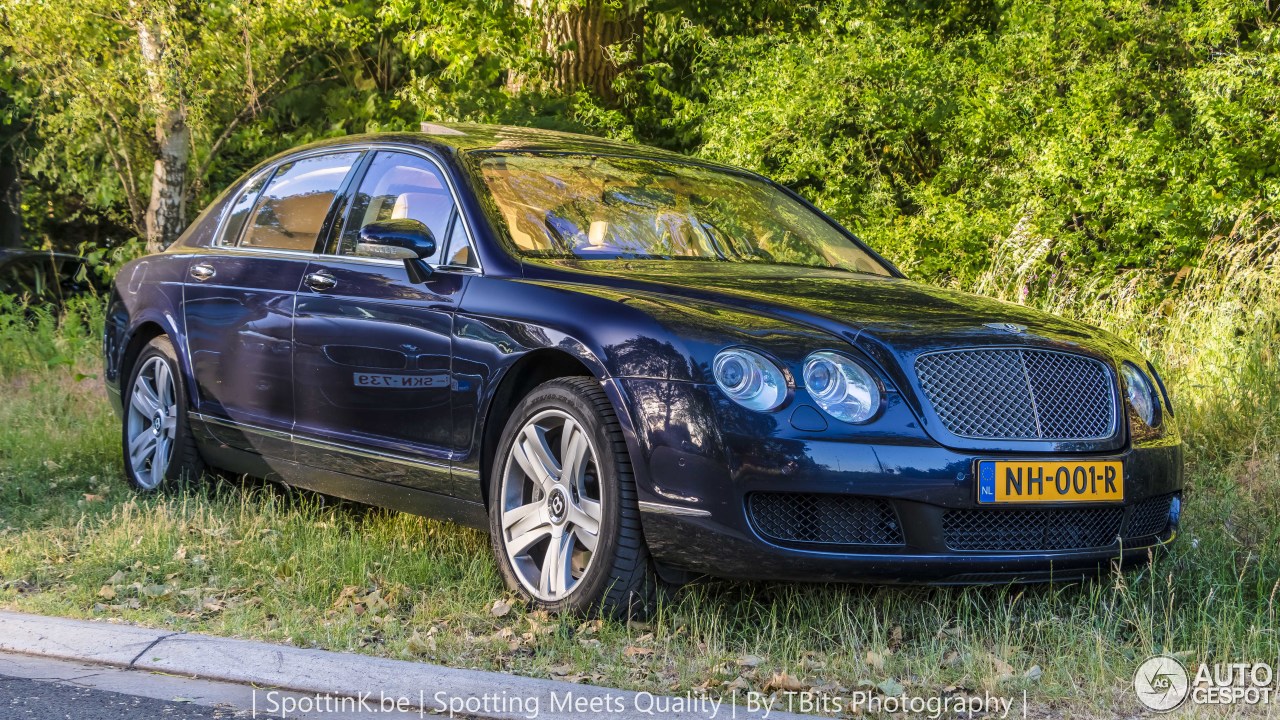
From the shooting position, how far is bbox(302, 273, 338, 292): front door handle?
5.59m

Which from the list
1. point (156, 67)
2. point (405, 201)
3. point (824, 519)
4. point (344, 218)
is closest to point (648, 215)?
point (405, 201)

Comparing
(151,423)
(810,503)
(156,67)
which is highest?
(156,67)

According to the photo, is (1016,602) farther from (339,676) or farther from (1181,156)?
(1181,156)

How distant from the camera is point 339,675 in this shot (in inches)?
160

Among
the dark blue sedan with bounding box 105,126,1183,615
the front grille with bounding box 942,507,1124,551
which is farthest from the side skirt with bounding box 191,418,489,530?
the front grille with bounding box 942,507,1124,551

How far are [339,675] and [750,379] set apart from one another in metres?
1.46

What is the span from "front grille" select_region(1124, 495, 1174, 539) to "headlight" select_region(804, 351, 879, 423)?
106cm

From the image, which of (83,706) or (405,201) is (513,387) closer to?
(405,201)

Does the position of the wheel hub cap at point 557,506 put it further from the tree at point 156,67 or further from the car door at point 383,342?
the tree at point 156,67

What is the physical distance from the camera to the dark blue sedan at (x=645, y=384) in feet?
13.6

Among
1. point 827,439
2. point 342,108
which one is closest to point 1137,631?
point 827,439

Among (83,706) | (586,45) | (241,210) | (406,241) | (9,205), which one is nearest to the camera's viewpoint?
(83,706)

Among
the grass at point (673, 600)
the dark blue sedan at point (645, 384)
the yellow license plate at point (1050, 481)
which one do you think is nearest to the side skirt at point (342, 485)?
the dark blue sedan at point (645, 384)

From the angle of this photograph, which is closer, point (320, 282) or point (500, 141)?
point (320, 282)
